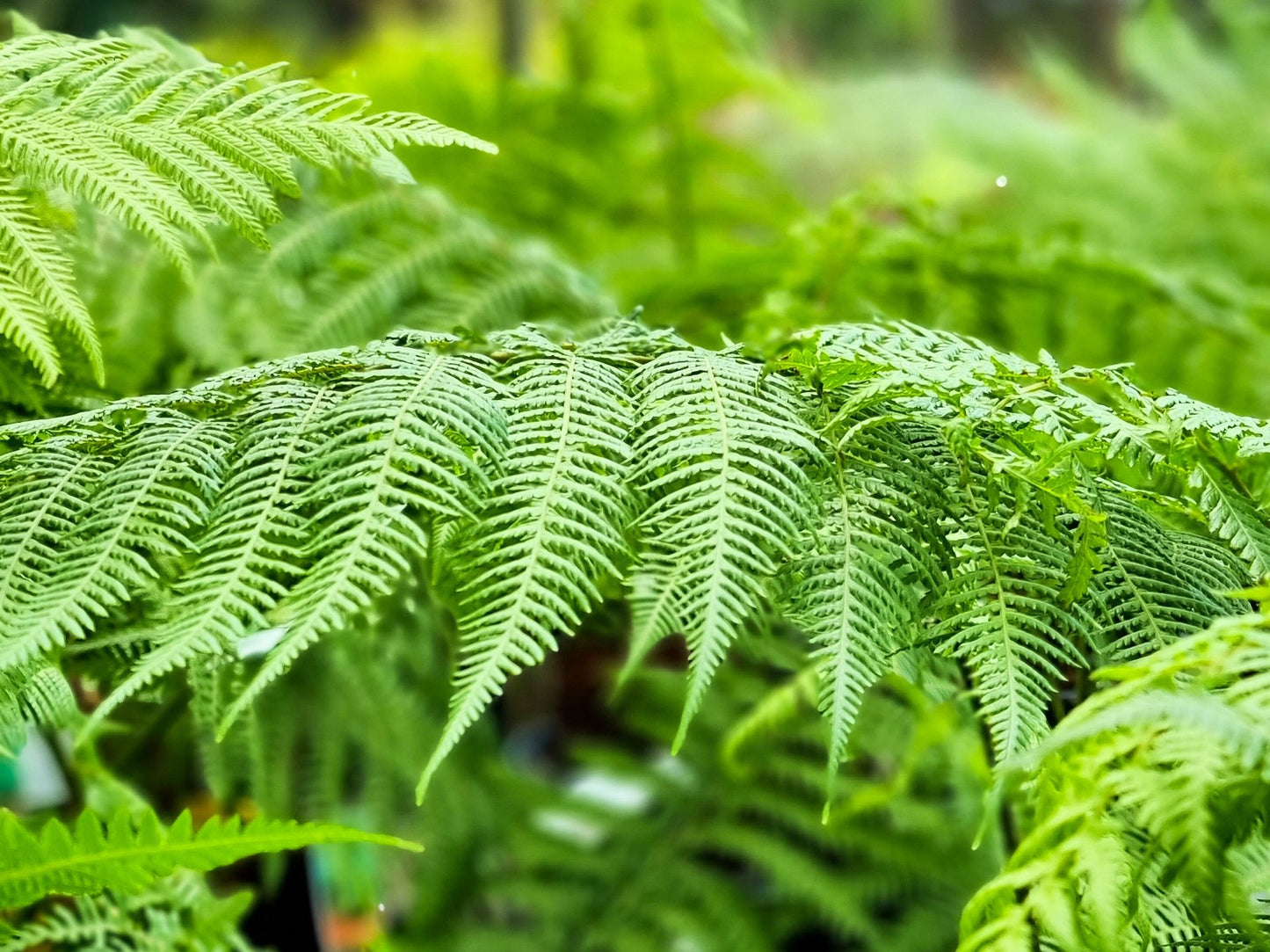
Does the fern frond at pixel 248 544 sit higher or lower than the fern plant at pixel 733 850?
higher

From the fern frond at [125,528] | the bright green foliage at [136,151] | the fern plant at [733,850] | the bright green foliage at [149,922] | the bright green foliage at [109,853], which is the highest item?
the bright green foliage at [136,151]

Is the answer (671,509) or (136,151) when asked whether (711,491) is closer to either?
(671,509)

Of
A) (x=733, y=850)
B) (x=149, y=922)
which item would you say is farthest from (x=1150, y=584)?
(x=733, y=850)

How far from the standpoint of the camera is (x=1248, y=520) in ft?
1.45

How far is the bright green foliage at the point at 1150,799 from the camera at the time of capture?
1.05ft

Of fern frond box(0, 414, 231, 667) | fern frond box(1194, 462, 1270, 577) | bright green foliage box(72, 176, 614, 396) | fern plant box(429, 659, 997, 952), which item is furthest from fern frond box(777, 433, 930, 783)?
fern plant box(429, 659, 997, 952)

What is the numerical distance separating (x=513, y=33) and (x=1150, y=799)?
1744mm

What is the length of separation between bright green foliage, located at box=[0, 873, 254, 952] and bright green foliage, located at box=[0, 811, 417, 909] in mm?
141

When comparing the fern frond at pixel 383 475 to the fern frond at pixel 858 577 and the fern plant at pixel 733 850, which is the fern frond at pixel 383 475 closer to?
the fern frond at pixel 858 577

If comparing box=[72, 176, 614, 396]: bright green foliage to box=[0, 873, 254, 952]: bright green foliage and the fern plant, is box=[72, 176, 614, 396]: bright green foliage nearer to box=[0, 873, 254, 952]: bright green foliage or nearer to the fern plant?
box=[0, 873, 254, 952]: bright green foliage

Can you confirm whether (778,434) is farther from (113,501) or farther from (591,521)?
(113,501)

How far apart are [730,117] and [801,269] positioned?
1633 mm

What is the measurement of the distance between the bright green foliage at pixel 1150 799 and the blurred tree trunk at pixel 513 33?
1.63 m

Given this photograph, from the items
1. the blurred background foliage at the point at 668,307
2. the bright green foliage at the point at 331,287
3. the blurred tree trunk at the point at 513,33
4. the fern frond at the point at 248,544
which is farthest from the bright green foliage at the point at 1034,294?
the blurred tree trunk at the point at 513,33
